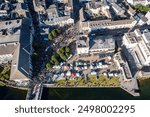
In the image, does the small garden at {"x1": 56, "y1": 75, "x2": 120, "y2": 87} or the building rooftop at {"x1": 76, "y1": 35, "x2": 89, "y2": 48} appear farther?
the building rooftop at {"x1": 76, "y1": 35, "x2": 89, "y2": 48}

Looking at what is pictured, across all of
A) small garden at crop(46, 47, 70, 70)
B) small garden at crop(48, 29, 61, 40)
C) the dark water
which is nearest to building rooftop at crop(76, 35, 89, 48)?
small garden at crop(46, 47, 70, 70)

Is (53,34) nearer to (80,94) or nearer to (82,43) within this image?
(82,43)

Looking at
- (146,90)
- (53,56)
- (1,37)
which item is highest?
(1,37)

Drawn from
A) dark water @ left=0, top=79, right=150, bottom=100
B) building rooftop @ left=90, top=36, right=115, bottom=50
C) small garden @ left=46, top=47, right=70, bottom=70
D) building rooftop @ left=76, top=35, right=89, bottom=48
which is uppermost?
building rooftop @ left=76, top=35, right=89, bottom=48

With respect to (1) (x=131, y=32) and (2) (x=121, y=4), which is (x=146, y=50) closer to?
(1) (x=131, y=32)

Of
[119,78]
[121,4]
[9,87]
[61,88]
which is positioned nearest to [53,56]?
[61,88]

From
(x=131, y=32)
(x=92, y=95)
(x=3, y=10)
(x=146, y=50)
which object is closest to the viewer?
(x=92, y=95)

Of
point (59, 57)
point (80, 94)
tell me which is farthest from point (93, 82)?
point (59, 57)

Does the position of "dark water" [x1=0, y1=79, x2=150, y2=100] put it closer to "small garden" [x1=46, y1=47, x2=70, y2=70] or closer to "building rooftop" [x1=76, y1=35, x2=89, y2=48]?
"small garden" [x1=46, y1=47, x2=70, y2=70]

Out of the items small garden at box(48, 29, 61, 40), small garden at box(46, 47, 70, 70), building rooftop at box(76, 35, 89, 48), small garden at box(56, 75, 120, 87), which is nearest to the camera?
small garden at box(56, 75, 120, 87)
